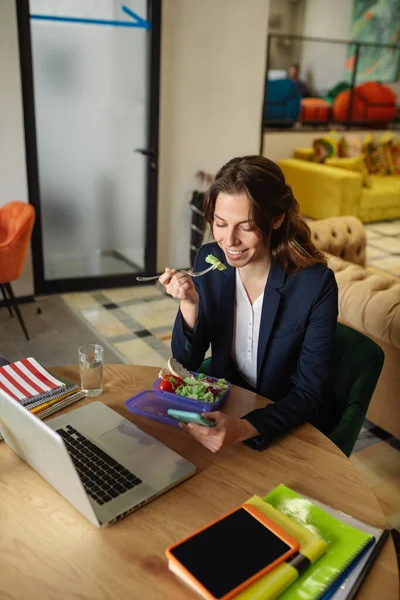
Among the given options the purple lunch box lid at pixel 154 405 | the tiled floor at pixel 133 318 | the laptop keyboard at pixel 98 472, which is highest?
the purple lunch box lid at pixel 154 405

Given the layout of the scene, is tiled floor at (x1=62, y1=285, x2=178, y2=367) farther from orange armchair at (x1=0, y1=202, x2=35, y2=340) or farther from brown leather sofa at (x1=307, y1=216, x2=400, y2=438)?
brown leather sofa at (x1=307, y1=216, x2=400, y2=438)

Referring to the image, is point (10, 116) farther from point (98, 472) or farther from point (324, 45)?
point (324, 45)

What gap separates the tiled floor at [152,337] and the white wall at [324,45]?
15.1 ft

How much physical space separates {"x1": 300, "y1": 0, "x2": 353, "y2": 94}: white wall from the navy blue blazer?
649 cm

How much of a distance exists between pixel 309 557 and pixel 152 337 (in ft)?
8.84

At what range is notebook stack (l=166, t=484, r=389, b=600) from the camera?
2.83 ft

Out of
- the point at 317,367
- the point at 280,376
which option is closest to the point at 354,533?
the point at 317,367

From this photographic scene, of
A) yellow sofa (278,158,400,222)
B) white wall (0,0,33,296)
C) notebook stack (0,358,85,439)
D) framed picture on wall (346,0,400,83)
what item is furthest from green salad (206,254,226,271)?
framed picture on wall (346,0,400,83)

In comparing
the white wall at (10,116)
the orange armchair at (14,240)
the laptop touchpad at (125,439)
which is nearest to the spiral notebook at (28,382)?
the laptop touchpad at (125,439)

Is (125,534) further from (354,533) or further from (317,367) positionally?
(317,367)

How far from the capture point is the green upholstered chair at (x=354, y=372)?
1554 millimetres

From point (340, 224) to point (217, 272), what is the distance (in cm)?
179

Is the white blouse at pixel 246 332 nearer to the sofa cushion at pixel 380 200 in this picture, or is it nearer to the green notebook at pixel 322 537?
the green notebook at pixel 322 537

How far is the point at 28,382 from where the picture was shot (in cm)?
143
